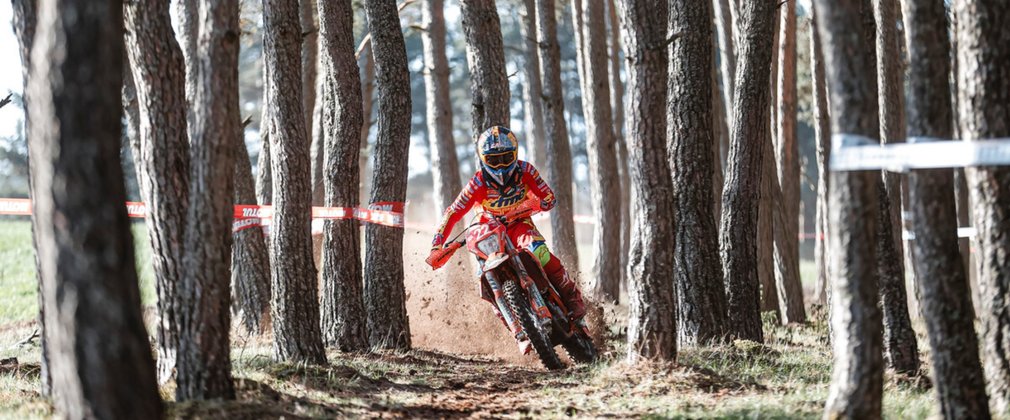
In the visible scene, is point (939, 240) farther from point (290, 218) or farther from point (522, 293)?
point (290, 218)

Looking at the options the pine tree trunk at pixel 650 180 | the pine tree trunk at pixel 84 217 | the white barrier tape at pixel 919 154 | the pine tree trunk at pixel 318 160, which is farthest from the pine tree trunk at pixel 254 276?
the white barrier tape at pixel 919 154

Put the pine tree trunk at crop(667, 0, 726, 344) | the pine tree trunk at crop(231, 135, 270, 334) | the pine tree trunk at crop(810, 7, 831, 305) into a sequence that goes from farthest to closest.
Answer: the pine tree trunk at crop(810, 7, 831, 305) < the pine tree trunk at crop(231, 135, 270, 334) < the pine tree trunk at crop(667, 0, 726, 344)

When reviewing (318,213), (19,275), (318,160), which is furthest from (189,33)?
(19,275)

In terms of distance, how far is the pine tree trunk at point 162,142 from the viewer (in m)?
7.02

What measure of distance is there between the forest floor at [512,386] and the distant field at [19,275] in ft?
13.6

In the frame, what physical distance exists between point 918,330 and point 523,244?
22.5 feet

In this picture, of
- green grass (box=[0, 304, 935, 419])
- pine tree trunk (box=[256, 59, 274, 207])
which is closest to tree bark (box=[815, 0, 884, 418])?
green grass (box=[0, 304, 935, 419])

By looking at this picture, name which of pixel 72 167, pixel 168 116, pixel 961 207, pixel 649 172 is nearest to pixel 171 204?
pixel 168 116

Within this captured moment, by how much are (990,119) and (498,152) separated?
17.7 ft

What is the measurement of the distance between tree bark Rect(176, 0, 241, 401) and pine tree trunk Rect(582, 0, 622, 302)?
1177cm

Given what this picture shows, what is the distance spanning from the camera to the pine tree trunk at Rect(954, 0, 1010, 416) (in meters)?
5.70

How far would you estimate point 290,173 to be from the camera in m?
9.09

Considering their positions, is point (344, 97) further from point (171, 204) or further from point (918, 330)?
point (918, 330)

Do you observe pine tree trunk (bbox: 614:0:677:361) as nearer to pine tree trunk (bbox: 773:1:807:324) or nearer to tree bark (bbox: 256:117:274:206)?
tree bark (bbox: 256:117:274:206)
